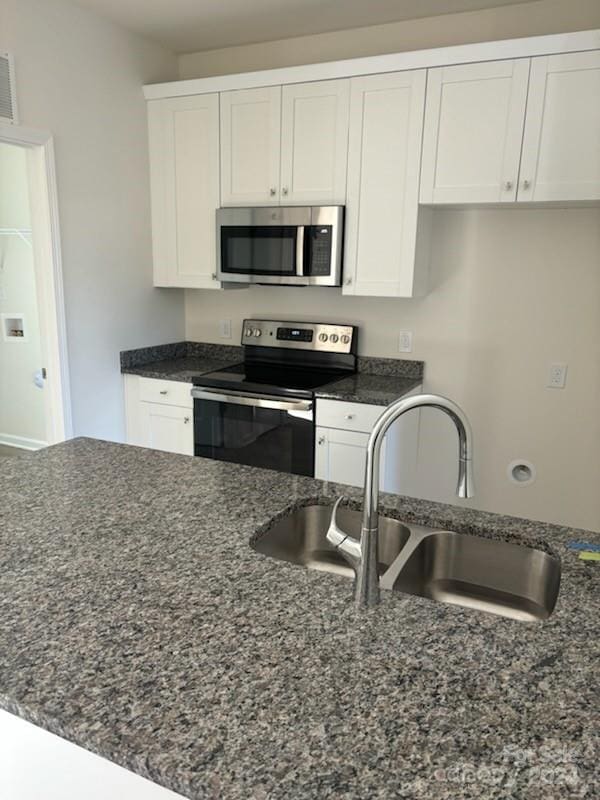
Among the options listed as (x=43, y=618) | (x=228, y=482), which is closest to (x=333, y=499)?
(x=228, y=482)

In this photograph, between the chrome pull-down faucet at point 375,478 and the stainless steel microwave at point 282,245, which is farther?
the stainless steel microwave at point 282,245

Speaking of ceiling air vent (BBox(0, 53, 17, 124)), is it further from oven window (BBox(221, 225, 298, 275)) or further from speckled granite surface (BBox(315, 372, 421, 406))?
speckled granite surface (BBox(315, 372, 421, 406))

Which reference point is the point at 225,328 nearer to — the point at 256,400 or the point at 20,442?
the point at 256,400

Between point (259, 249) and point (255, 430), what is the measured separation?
3.09 feet

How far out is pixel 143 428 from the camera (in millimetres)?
3402

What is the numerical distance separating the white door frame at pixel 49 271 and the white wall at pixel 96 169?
5 centimetres

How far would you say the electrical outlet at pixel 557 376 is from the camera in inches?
115

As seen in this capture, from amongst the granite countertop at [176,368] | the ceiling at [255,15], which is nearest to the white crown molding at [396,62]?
the ceiling at [255,15]

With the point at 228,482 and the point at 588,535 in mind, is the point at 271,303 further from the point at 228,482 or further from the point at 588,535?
the point at 588,535

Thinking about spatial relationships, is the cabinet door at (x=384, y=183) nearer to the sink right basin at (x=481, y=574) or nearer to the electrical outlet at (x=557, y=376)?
the electrical outlet at (x=557, y=376)

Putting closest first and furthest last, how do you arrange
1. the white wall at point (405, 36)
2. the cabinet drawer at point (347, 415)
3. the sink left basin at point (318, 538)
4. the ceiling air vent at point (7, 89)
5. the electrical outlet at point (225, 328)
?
1. the sink left basin at point (318, 538)
2. the ceiling air vent at point (7, 89)
3. the white wall at point (405, 36)
4. the cabinet drawer at point (347, 415)
5. the electrical outlet at point (225, 328)

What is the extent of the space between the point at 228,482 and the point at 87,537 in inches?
17.4

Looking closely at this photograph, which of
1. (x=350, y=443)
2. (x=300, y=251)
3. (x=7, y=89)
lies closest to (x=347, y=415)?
(x=350, y=443)

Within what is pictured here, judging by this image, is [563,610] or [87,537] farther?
[87,537]
